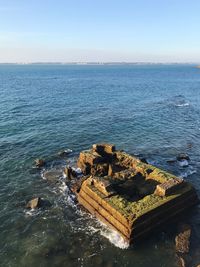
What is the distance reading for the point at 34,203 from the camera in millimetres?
30734

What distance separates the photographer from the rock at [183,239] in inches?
945

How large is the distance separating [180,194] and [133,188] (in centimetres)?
529

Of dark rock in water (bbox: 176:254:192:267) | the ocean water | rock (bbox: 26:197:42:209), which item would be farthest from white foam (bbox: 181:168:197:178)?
rock (bbox: 26:197:42:209)

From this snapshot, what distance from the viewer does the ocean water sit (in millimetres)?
23812

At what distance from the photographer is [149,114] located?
7175 centimetres

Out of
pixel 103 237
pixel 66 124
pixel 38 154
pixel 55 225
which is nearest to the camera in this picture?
pixel 103 237

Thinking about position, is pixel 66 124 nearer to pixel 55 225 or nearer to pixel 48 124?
pixel 48 124

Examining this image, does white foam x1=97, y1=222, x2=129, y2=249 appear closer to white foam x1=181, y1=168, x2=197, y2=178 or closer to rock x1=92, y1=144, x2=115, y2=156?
rock x1=92, y1=144, x2=115, y2=156

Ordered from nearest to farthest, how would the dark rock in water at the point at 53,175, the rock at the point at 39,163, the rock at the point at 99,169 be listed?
1. the rock at the point at 99,169
2. the dark rock in water at the point at 53,175
3. the rock at the point at 39,163

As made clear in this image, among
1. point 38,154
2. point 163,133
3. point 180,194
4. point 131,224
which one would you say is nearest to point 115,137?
point 163,133

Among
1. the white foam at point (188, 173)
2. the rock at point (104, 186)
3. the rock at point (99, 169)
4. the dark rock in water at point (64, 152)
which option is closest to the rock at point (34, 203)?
the rock at point (104, 186)

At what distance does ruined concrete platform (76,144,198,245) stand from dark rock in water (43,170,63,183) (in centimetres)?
420

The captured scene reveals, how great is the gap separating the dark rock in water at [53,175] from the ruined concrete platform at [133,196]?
420 cm

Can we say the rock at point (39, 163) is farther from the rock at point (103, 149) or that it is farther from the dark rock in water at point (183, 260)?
the dark rock in water at point (183, 260)
